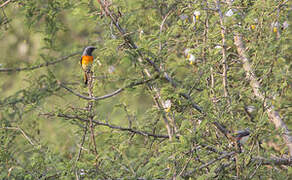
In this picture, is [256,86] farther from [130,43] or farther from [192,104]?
[130,43]

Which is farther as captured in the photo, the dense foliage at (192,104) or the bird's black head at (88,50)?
the bird's black head at (88,50)

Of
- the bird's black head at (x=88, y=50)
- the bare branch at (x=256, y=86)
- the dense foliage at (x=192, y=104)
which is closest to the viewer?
the dense foliage at (x=192, y=104)

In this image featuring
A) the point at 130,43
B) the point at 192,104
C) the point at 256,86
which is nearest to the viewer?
the point at 130,43

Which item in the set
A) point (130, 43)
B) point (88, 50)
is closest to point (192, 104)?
point (130, 43)

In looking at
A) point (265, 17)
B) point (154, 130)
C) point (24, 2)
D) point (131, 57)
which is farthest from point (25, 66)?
point (265, 17)

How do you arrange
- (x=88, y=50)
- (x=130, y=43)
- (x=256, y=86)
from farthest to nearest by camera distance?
(x=88, y=50) → (x=256, y=86) → (x=130, y=43)

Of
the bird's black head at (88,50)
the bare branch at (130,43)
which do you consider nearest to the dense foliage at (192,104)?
the bare branch at (130,43)

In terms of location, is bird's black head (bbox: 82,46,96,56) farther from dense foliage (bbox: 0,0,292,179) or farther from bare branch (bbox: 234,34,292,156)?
bare branch (bbox: 234,34,292,156)

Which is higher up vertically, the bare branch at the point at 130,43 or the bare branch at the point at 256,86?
the bare branch at the point at 130,43

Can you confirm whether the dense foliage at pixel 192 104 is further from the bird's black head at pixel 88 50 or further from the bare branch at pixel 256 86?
the bird's black head at pixel 88 50

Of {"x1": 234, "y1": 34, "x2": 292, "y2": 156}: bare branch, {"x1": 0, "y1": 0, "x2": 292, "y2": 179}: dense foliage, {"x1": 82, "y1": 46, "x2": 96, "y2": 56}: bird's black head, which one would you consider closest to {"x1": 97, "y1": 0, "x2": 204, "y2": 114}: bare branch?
{"x1": 0, "y1": 0, "x2": 292, "y2": 179}: dense foliage

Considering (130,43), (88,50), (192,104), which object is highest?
(130,43)

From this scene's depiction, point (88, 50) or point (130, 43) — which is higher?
point (130, 43)

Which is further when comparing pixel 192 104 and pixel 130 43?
pixel 192 104
